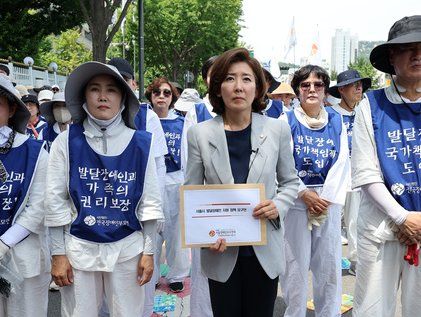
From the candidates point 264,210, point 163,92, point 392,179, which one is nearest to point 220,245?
point 264,210

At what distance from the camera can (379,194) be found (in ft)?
8.17

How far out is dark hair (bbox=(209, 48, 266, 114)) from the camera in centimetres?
245

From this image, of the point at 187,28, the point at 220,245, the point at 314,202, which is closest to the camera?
the point at 220,245

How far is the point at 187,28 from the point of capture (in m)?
30.0

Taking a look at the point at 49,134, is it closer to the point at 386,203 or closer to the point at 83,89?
the point at 83,89

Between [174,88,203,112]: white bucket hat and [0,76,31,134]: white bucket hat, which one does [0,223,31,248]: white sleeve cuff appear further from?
[174,88,203,112]: white bucket hat

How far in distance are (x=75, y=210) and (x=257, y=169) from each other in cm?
103

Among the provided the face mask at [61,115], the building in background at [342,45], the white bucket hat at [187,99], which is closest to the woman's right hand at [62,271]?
the face mask at [61,115]

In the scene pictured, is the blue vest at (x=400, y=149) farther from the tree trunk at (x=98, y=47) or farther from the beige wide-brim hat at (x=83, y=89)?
the tree trunk at (x=98, y=47)

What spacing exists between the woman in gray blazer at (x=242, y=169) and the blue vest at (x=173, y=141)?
2.38 metres

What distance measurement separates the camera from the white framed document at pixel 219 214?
2.32m

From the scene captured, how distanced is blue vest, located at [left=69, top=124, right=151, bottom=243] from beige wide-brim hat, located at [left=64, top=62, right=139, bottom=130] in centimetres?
17

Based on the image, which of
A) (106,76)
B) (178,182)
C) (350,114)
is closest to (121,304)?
(106,76)

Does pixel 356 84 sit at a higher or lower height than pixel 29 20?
lower
